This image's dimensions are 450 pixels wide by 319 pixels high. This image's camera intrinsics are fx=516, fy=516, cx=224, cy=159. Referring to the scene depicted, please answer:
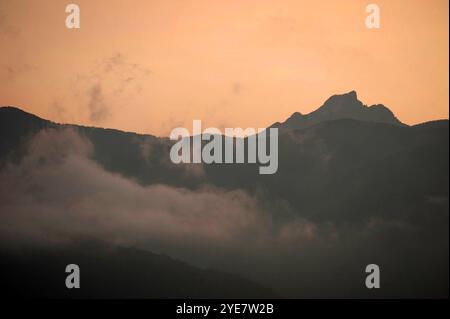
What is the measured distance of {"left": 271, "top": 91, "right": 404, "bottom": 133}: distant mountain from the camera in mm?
22406

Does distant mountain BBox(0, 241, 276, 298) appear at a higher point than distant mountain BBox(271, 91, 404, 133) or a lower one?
lower

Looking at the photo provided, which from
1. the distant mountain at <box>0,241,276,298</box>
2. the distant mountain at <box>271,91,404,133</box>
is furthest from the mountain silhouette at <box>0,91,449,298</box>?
the distant mountain at <box>0,241,276,298</box>

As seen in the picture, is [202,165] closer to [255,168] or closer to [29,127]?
[255,168]

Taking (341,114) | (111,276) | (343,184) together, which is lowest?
(111,276)

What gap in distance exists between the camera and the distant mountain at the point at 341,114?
22.4 m

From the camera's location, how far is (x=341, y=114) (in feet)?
78.7

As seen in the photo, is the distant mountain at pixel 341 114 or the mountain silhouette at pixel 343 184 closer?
the mountain silhouette at pixel 343 184

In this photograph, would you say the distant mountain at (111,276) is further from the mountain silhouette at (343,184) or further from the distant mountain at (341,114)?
the distant mountain at (341,114)

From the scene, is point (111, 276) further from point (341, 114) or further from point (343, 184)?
point (341, 114)

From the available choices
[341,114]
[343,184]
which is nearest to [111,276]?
[343,184]

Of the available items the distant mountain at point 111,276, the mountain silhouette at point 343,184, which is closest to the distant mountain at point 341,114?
the mountain silhouette at point 343,184

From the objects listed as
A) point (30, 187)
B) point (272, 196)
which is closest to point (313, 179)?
point (272, 196)

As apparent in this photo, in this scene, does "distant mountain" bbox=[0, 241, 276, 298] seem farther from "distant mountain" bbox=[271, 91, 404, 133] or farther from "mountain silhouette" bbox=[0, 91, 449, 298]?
"distant mountain" bbox=[271, 91, 404, 133]

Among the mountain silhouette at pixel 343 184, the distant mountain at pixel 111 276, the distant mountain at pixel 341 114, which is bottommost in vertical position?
the distant mountain at pixel 111 276
